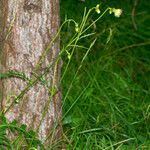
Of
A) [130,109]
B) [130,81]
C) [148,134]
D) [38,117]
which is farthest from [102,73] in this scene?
[38,117]

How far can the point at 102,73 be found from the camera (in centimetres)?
387

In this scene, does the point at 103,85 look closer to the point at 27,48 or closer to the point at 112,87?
the point at 112,87

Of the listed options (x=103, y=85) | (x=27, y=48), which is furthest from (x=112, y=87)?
(x=27, y=48)

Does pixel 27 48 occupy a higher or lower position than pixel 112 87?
higher

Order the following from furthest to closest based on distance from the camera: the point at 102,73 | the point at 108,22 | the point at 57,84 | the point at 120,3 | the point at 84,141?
the point at 120,3, the point at 108,22, the point at 102,73, the point at 84,141, the point at 57,84

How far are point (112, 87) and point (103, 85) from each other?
0.22ft

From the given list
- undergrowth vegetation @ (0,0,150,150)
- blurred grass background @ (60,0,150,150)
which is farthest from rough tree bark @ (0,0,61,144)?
blurred grass background @ (60,0,150,150)

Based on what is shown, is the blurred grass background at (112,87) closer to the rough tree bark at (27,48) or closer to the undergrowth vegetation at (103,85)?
the undergrowth vegetation at (103,85)

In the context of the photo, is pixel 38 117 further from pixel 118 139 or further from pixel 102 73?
pixel 102 73

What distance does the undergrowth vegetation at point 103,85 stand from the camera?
2.61 m

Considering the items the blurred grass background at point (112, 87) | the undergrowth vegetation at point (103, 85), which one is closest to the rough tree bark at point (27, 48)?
the undergrowth vegetation at point (103, 85)

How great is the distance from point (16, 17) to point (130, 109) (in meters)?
1.13

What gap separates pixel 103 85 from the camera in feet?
12.1

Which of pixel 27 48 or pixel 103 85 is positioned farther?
pixel 103 85
